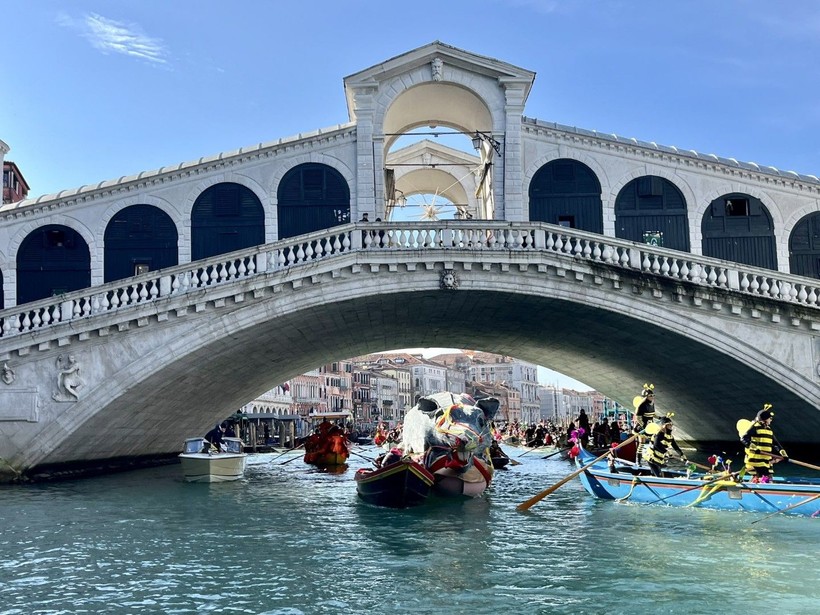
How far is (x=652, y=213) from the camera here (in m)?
26.8

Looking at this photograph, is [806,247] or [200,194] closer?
[200,194]

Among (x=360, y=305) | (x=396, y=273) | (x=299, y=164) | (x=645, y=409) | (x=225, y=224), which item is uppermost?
(x=299, y=164)

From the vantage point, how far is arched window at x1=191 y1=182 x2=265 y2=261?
26578 millimetres

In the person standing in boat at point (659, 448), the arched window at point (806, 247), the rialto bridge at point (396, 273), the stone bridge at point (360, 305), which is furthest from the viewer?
the arched window at point (806, 247)

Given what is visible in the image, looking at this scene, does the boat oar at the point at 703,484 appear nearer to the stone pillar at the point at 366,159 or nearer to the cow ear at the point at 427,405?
the cow ear at the point at 427,405

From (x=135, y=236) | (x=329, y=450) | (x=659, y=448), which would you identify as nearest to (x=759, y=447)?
(x=659, y=448)

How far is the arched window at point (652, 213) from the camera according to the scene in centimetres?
2670

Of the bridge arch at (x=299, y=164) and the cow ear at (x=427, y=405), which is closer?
the cow ear at (x=427, y=405)

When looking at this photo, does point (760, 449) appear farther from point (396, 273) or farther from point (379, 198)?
point (379, 198)

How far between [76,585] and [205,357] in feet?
41.3

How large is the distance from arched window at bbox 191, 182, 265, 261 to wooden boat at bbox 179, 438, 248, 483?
5514 mm

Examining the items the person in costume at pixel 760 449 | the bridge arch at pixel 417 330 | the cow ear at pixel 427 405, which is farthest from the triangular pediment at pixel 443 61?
the person in costume at pixel 760 449

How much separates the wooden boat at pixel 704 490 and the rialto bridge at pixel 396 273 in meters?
4.97

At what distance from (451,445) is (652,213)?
36.0 feet
